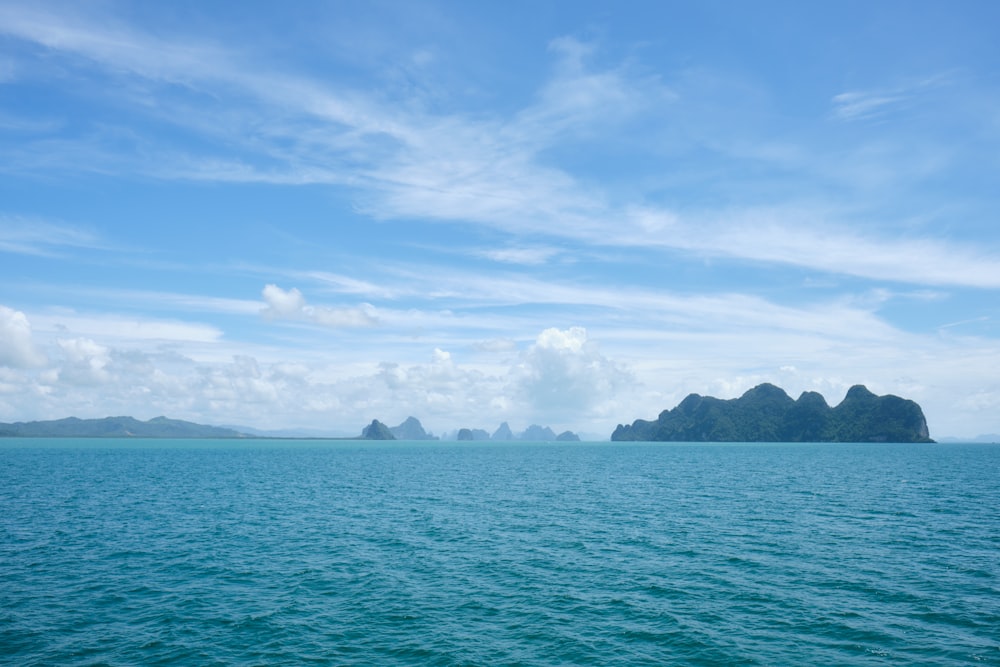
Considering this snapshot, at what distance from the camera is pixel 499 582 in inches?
1667

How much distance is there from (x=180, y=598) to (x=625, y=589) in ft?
99.8

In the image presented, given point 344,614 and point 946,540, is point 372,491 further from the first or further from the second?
point 946,540

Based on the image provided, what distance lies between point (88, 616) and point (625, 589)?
Answer: 34.4m

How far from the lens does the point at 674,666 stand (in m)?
28.2

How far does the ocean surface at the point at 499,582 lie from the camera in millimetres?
30328

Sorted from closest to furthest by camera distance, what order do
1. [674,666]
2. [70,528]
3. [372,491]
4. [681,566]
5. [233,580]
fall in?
[674,666]
[233,580]
[681,566]
[70,528]
[372,491]

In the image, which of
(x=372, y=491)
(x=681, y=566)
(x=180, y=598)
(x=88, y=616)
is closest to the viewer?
(x=88, y=616)

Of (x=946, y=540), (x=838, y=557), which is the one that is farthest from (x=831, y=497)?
(x=838, y=557)

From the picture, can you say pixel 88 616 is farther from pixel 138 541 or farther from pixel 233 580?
pixel 138 541

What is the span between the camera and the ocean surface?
30.3m

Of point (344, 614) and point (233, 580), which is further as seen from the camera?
point (233, 580)

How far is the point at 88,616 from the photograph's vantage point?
3453cm

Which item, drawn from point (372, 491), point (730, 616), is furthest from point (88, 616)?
point (372, 491)

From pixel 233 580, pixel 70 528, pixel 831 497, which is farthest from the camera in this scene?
pixel 831 497
